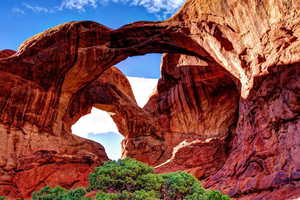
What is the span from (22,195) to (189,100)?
17.5 meters

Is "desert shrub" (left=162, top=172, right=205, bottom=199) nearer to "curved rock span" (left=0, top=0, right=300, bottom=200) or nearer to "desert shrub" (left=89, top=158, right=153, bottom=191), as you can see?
"desert shrub" (left=89, top=158, right=153, bottom=191)

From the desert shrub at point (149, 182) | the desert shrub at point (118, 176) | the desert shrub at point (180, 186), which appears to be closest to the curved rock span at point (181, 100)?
the desert shrub at point (180, 186)

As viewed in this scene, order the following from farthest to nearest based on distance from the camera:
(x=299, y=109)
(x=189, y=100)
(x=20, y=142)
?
(x=189, y=100) < (x=20, y=142) < (x=299, y=109)

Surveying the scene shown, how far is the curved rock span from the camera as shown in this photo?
15820mm

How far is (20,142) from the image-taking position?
22.9 meters

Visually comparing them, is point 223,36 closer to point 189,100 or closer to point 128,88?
point 189,100

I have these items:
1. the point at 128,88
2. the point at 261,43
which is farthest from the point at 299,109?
the point at 128,88

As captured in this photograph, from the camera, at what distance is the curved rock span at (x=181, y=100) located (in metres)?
A: 15.8

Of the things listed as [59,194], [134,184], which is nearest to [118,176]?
[134,184]

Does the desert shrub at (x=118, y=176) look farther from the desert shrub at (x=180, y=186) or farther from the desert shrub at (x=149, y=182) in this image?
the desert shrub at (x=180, y=186)

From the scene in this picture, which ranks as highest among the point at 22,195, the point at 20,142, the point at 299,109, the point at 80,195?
the point at 299,109

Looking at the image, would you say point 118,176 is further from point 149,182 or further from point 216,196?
point 216,196

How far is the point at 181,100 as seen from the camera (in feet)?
107

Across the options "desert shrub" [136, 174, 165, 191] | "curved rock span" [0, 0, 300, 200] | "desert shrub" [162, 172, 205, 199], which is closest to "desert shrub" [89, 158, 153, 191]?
"desert shrub" [136, 174, 165, 191]
